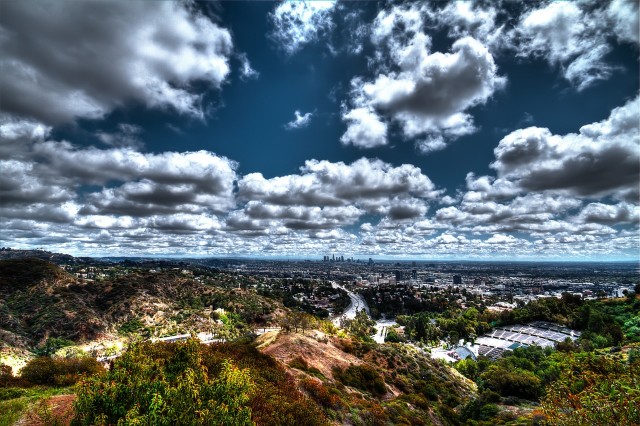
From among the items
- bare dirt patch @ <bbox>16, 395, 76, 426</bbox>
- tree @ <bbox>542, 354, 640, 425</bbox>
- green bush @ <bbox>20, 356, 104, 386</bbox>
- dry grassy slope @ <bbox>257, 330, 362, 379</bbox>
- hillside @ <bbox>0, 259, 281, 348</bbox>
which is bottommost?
hillside @ <bbox>0, 259, 281, 348</bbox>

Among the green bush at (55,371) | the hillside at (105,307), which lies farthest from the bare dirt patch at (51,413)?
the hillside at (105,307)

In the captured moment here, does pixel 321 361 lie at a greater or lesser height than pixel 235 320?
greater

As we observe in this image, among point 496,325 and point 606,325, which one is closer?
point 606,325

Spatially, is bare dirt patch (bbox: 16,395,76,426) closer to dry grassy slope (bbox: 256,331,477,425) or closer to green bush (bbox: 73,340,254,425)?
green bush (bbox: 73,340,254,425)

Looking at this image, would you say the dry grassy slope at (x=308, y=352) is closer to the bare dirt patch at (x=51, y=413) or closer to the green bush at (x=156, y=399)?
the bare dirt patch at (x=51, y=413)

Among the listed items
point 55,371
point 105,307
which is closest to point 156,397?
point 55,371

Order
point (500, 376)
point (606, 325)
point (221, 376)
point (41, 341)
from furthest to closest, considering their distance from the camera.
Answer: point (606, 325), point (41, 341), point (500, 376), point (221, 376)

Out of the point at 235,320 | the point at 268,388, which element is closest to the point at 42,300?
the point at 235,320

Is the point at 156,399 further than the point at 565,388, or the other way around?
the point at 565,388

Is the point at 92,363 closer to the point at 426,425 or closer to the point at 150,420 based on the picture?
the point at 150,420

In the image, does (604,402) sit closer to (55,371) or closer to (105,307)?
(55,371)

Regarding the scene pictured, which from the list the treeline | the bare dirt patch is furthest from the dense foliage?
the treeline
